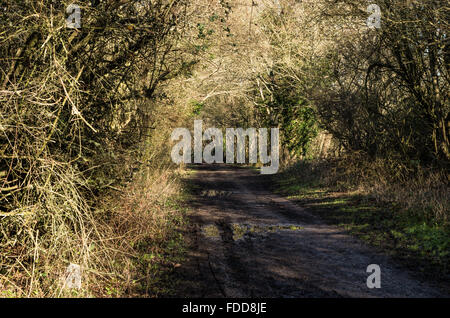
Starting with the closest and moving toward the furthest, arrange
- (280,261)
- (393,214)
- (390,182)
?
(280,261) → (393,214) → (390,182)

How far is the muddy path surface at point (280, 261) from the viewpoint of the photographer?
6064 millimetres

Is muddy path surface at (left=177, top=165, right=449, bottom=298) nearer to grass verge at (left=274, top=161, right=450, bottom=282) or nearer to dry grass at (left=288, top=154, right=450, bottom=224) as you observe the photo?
grass verge at (left=274, top=161, right=450, bottom=282)

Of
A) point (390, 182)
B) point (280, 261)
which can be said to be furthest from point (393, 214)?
point (280, 261)

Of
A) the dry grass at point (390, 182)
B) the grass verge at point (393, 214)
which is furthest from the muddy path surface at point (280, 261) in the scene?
the dry grass at point (390, 182)

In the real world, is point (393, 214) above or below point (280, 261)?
above

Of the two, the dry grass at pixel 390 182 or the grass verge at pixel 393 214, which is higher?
the dry grass at pixel 390 182

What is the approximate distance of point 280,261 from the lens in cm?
755

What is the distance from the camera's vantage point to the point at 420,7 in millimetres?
11156

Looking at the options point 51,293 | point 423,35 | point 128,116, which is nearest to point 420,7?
point 423,35

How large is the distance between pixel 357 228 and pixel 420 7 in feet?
19.3

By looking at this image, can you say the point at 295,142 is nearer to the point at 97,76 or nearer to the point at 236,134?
the point at 236,134

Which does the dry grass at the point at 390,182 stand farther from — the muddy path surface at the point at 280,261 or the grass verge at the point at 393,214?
the muddy path surface at the point at 280,261

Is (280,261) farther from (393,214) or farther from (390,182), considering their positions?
(390,182)

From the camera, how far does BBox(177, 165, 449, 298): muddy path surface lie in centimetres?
606
